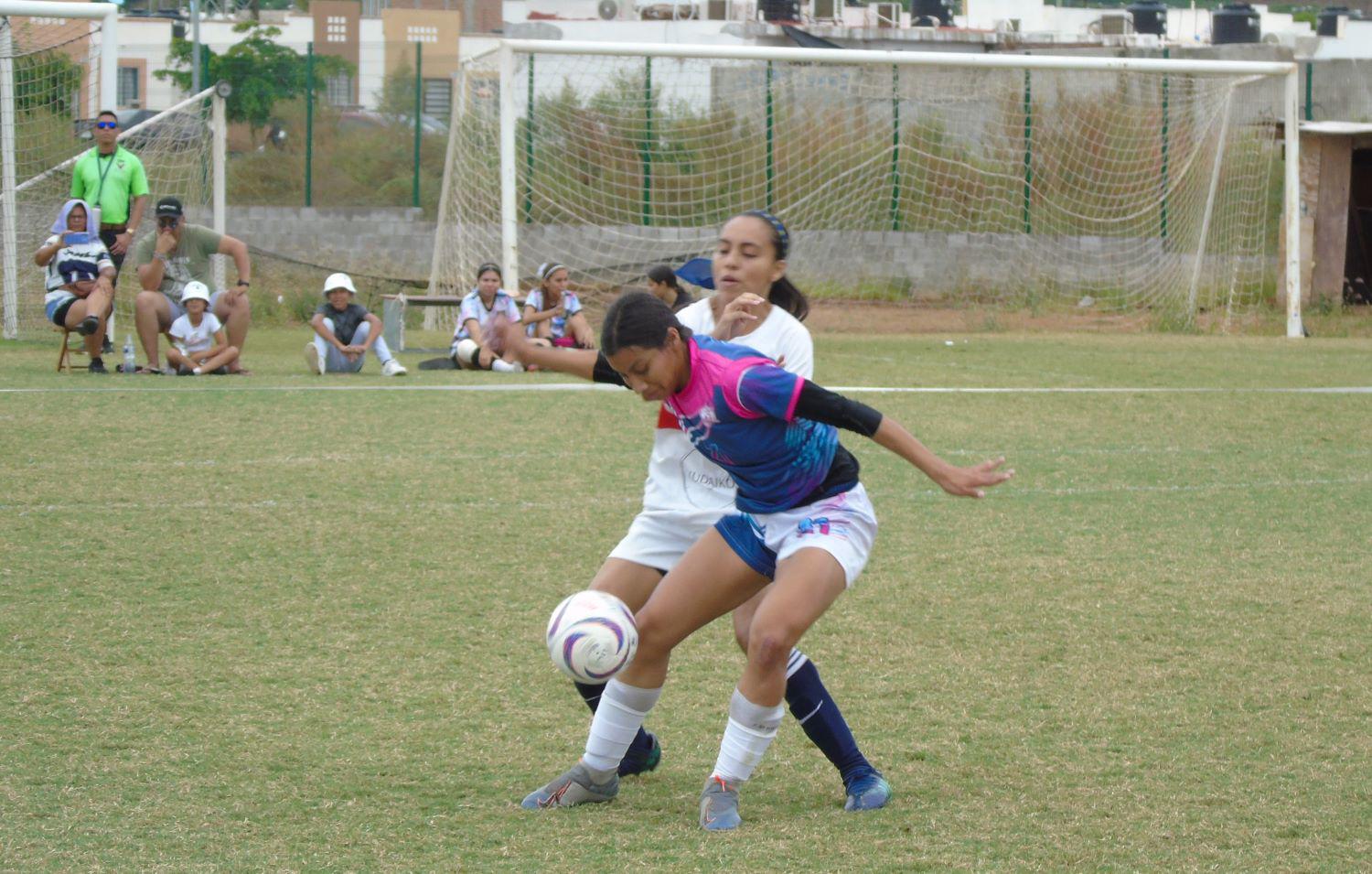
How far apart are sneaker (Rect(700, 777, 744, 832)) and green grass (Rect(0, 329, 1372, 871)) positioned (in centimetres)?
8

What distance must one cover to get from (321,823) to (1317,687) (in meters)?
3.23

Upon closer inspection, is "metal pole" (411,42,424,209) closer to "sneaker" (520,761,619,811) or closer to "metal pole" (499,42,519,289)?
"metal pole" (499,42,519,289)

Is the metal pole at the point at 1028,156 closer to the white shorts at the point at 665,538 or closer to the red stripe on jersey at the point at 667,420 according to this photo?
the red stripe on jersey at the point at 667,420

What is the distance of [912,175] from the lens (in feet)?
74.3

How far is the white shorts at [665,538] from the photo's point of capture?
4.43 m

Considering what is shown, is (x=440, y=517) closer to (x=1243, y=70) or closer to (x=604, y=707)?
(x=604, y=707)

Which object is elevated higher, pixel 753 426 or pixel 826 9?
pixel 826 9

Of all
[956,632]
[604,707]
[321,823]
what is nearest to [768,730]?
[604,707]

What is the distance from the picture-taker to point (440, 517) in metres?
7.95

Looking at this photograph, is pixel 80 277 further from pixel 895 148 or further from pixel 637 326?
pixel 895 148

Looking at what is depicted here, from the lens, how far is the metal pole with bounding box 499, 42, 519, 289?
17.0 m

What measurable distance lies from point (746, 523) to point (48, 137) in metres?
16.4

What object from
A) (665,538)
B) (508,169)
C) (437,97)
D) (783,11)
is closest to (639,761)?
(665,538)

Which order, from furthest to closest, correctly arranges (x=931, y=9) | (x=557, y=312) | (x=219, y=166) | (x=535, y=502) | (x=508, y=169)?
(x=931, y=9) < (x=219, y=166) < (x=508, y=169) < (x=557, y=312) < (x=535, y=502)
